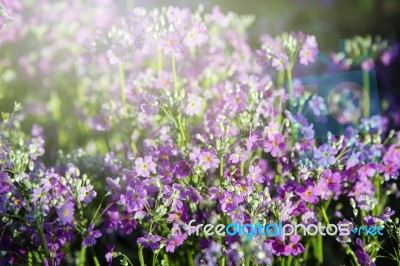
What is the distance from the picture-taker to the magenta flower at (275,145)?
2498 mm

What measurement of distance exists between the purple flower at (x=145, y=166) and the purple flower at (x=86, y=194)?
0.74 ft

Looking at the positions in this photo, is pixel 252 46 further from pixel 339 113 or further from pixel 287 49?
pixel 287 49

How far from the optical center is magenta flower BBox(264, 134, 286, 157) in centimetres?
250

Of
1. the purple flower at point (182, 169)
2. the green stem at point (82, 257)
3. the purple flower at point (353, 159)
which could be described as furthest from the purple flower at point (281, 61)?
the green stem at point (82, 257)

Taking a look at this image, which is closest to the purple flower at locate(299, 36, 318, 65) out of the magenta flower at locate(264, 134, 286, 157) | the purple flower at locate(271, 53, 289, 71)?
the purple flower at locate(271, 53, 289, 71)

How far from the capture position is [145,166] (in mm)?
2441

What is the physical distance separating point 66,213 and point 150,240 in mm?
391

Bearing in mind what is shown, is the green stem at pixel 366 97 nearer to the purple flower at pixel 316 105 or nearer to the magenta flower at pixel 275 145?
the purple flower at pixel 316 105

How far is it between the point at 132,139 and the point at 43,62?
211 cm

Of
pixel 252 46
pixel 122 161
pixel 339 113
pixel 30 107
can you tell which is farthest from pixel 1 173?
pixel 252 46

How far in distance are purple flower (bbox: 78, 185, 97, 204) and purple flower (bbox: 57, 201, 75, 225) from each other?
0.07m

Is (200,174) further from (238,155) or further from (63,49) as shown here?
(63,49)

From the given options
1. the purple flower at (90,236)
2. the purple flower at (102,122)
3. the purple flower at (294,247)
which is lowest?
the purple flower at (294,247)

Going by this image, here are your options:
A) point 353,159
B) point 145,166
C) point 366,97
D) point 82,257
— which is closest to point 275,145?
point 353,159
